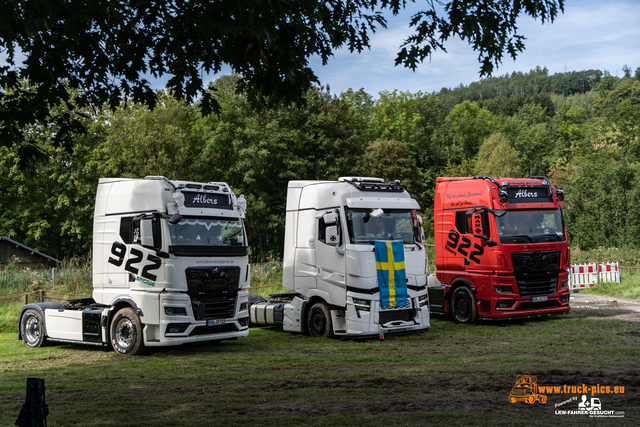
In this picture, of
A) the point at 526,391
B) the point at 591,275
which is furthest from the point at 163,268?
the point at 591,275

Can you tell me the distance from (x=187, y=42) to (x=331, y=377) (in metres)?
5.34

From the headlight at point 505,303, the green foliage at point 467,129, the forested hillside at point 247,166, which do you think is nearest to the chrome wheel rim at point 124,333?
the headlight at point 505,303

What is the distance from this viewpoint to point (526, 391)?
7.66 meters

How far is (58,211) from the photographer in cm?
4819

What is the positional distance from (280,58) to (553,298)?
11.6 metres

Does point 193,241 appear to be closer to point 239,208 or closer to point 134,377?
point 239,208

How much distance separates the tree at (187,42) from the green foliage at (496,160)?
54.5m

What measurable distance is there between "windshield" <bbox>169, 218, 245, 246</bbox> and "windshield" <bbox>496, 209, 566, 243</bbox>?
258 inches

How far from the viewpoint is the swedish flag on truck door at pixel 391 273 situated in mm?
12883

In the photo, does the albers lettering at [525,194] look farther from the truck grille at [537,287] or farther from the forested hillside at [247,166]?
the forested hillside at [247,166]

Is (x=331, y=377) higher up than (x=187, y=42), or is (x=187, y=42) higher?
(x=187, y=42)

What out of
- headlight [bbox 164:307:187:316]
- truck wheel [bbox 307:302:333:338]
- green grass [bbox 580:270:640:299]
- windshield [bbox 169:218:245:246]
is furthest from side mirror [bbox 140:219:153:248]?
green grass [bbox 580:270:640:299]

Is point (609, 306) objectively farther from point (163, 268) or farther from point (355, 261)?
point (163, 268)

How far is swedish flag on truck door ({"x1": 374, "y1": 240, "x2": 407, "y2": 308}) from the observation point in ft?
Answer: 42.3
